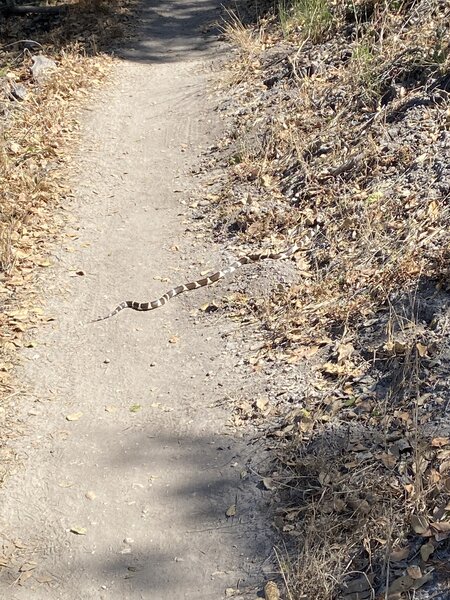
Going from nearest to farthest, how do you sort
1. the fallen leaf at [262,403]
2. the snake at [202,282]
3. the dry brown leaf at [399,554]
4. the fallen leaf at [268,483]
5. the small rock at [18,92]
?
the dry brown leaf at [399,554]
the fallen leaf at [268,483]
the fallen leaf at [262,403]
the snake at [202,282]
the small rock at [18,92]

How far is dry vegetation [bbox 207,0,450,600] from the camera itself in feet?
13.6

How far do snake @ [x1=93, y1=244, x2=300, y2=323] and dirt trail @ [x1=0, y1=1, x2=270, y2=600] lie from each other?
0.09 metres

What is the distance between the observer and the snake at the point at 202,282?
22.7 feet

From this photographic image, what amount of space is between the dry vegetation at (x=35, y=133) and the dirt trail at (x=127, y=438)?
0.26 meters

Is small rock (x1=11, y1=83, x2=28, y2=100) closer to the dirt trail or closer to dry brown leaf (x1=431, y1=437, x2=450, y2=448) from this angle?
the dirt trail

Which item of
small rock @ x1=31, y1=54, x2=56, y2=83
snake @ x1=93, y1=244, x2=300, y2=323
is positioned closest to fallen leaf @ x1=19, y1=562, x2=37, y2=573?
snake @ x1=93, y1=244, x2=300, y2=323

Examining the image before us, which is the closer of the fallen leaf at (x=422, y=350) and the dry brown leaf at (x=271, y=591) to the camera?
the dry brown leaf at (x=271, y=591)

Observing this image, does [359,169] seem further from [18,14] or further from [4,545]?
[18,14]

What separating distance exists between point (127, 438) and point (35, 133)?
5621 millimetres

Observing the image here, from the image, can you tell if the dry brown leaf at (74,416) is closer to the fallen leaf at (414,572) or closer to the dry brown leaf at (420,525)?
the dry brown leaf at (420,525)

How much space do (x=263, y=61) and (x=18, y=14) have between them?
18.5 ft

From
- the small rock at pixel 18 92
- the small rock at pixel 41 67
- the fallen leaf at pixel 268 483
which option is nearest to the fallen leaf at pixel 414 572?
the fallen leaf at pixel 268 483

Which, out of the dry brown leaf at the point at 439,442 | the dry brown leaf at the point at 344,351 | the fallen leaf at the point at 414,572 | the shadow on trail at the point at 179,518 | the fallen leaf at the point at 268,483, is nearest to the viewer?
the fallen leaf at the point at 414,572

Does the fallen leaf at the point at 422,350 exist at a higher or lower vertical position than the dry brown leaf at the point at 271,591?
higher
